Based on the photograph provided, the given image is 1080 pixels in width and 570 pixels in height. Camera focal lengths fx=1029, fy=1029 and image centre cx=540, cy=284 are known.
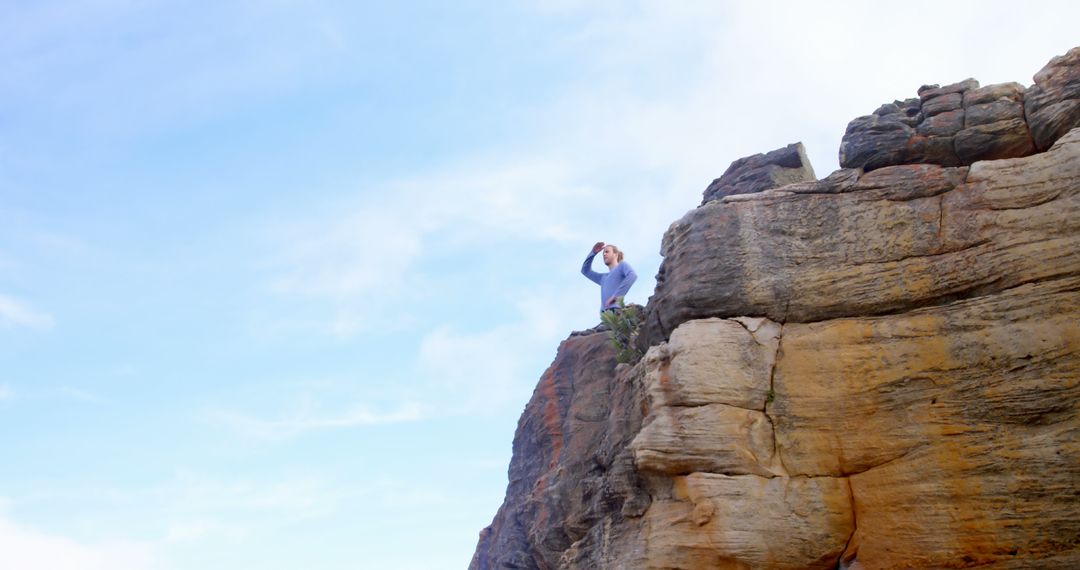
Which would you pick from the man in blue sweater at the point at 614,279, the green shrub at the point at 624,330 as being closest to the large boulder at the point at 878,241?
the green shrub at the point at 624,330

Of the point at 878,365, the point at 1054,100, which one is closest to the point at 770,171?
the point at 1054,100

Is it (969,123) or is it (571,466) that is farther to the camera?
(571,466)

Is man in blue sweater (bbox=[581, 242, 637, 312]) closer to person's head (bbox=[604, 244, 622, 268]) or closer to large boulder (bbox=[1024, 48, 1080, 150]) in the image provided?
person's head (bbox=[604, 244, 622, 268])

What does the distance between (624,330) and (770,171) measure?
481 cm

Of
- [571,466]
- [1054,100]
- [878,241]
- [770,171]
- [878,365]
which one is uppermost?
[770,171]

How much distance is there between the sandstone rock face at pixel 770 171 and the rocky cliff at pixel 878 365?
2454mm

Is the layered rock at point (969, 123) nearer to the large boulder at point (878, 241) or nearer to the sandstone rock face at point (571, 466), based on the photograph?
the large boulder at point (878, 241)

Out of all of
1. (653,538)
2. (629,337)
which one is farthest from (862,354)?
(629,337)

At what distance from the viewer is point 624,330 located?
76.1 ft

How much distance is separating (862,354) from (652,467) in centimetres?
413

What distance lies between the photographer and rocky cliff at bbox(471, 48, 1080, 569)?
1638cm

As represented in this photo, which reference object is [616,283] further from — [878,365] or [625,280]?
[878,365]

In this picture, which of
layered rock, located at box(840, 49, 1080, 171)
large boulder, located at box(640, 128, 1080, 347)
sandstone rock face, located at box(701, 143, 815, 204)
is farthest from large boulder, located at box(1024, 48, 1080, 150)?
sandstone rock face, located at box(701, 143, 815, 204)

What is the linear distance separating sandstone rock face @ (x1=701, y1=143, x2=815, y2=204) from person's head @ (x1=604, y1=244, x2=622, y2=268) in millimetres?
3361
